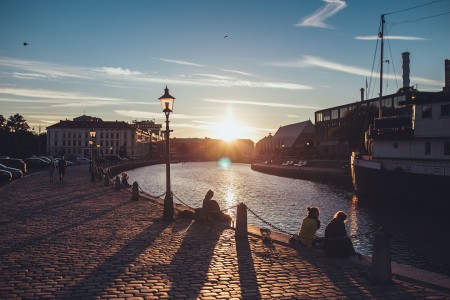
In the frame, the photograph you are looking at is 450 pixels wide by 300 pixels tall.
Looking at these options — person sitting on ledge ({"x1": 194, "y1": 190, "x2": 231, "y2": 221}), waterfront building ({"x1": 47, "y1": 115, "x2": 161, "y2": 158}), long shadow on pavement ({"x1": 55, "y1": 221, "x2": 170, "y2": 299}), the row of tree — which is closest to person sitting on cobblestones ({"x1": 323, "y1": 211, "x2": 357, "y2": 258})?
long shadow on pavement ({"x1": 55, "y1": 221, "x2": 170, "y2": 299})

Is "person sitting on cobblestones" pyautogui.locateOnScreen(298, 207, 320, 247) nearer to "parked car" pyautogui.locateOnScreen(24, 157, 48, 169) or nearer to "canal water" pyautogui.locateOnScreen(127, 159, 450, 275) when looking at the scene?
"canal water" pyautogui.locateOnScreen(127, 159, 450, 275)

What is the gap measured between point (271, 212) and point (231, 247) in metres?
18.3

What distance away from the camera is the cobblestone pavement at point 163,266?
8.15 m

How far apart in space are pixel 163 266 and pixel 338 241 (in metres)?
4.55

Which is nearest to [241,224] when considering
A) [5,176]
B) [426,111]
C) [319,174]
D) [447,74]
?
[426,111]

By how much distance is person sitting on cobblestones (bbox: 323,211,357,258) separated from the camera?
36.0 feet

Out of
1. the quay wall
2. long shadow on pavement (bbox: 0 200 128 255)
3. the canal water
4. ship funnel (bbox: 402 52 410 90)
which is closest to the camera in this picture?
long shadow on pavement (bbox: 0 200 128 255)

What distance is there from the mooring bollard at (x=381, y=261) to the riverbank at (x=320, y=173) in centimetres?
4559

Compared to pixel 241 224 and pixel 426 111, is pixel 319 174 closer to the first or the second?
pixel 426 111

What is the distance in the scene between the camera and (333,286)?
862 cm

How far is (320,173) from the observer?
66625 mm

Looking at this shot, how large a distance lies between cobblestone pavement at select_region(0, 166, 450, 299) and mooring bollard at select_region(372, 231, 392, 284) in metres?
0.26

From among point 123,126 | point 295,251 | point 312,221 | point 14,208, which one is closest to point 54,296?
point 295,251

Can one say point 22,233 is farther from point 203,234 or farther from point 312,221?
point 312,221
